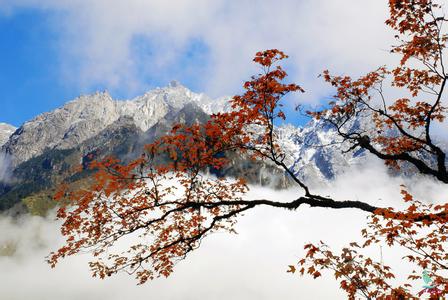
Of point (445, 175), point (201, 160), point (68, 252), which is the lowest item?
point (445, 175)

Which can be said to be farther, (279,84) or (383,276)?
(279,84)

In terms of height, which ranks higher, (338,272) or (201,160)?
(201,160)

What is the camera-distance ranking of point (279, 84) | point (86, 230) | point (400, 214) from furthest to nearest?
point (86, 230) → point (279, 84) → point (400, 214)

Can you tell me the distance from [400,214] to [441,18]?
360 inches

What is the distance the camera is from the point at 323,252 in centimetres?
1355

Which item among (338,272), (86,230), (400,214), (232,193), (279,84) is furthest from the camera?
(232,193)

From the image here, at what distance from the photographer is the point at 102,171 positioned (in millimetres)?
18922

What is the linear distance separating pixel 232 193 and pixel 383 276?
10676 millimetres

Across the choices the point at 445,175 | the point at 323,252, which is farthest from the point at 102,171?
the point at 445,175

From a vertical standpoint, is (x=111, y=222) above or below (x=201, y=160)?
below

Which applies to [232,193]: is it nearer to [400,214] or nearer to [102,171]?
[102,171]

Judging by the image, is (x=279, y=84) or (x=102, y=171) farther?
(x=102, y=171)

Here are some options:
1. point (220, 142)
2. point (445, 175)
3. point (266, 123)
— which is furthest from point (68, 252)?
point (445, 175)

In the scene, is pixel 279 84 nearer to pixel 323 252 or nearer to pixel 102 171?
pixel 323 252
